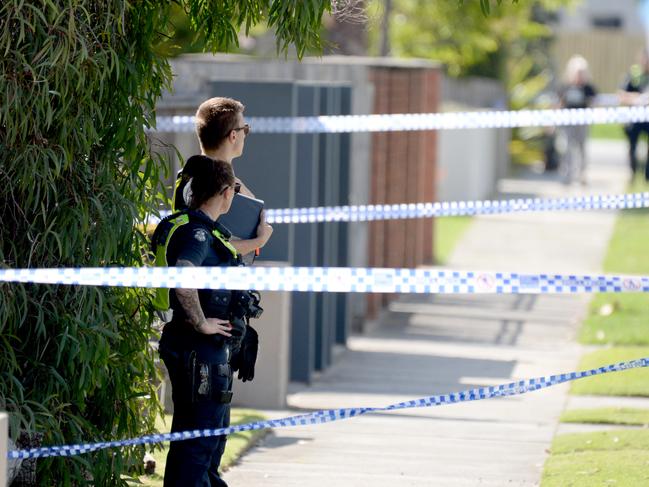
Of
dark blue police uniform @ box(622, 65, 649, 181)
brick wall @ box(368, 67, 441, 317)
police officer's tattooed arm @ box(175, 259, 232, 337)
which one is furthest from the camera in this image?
dark blue police uniform @ box(622, 65, 649, 181)

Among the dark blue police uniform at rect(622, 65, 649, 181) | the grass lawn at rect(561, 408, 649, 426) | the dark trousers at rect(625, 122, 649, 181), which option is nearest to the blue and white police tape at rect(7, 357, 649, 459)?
the grass lawn at rect(561, 408, 649, 426)

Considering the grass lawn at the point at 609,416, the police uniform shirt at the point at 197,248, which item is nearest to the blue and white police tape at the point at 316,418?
the police uniform shirt at the point at 197,248

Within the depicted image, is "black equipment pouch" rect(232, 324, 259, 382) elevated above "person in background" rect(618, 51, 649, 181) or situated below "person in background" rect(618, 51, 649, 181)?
below

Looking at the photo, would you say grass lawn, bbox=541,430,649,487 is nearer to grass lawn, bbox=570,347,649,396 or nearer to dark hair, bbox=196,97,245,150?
grass lawn, bbox=570,347,649,396

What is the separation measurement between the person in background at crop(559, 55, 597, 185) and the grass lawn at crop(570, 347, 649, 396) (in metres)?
11.3

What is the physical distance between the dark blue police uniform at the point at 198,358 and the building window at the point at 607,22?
58.1 metres

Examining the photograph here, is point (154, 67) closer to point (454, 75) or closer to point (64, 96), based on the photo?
point (64, 96)

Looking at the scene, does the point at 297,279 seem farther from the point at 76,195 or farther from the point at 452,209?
the point at 452,209

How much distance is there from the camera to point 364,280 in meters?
4.95

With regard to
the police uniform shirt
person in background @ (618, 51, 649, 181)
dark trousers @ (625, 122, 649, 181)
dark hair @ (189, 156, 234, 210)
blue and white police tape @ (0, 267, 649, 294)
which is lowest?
blue and white police tape @ (0, 267, 649, 294)

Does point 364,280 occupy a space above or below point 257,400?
above

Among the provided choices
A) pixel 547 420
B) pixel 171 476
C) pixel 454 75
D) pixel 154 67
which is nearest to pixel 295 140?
pixel 547 420

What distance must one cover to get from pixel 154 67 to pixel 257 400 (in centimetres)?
312

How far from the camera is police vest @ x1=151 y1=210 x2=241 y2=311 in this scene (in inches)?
219
